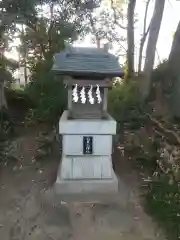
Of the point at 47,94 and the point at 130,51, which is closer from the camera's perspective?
the point at 47,94

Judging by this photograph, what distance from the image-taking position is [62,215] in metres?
4.21

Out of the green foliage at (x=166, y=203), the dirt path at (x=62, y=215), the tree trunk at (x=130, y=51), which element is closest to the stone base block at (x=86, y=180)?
the dirt path at (x=62, y=215)

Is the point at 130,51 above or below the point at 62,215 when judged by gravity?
above

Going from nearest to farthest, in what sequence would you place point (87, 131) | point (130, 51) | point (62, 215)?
point (62, 215)
point (87, 131)
point (130, 51)

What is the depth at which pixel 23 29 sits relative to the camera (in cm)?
826

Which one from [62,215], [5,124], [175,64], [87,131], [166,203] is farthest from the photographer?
[175,64]

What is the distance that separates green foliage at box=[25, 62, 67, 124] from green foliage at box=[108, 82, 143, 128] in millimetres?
1243

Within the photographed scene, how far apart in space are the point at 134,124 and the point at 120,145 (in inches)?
33.1

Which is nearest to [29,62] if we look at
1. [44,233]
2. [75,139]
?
[75,139]

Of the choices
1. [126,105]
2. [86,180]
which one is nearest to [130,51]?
[126,105]

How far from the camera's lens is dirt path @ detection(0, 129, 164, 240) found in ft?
12.4

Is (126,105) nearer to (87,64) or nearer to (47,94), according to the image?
(47,94)

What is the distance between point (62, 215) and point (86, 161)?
0.87 m

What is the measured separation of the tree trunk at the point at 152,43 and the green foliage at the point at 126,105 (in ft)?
1.12
